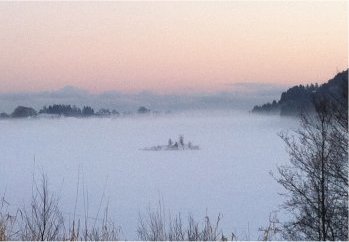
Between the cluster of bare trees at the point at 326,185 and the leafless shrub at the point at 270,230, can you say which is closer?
the leafless shrub at the point at 270,230

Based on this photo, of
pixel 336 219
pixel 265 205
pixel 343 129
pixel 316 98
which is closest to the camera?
pixel 336 219

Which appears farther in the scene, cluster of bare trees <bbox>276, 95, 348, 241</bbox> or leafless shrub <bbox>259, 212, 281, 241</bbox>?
cluster of bare trees <bbox>276, 95, 348, 241</bbox>

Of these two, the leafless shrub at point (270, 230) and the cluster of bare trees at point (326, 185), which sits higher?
the leafless shrub at point (270, 230)

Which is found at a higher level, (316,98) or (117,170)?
(316,98)

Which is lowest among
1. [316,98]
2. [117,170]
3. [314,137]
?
[117,170]

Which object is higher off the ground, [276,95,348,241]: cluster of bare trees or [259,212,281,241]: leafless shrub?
[259,212,281,241]: leafless shrub

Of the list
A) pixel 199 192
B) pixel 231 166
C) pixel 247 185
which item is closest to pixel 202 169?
pixel 231 166

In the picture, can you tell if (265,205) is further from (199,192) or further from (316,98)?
(316,98)

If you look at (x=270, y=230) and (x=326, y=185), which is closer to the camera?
(x=270, y=230)

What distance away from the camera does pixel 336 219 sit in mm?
20625

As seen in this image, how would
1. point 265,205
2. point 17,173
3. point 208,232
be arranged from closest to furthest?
point 208,232, point 265,205, point 17,173

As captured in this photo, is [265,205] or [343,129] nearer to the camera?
[343,129]

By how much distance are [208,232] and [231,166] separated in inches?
3010

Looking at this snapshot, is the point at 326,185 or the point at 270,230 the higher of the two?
the point at 270,230
